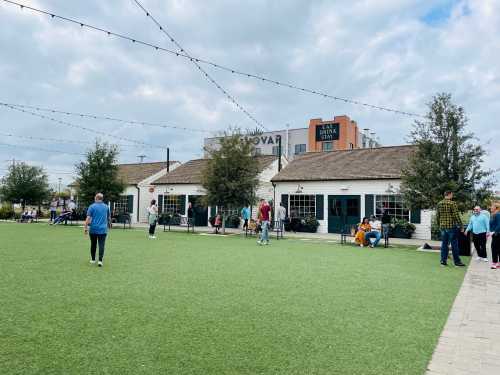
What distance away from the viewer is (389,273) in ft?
26.7

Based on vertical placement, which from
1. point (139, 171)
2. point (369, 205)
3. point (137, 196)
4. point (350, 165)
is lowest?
point (369, 205)

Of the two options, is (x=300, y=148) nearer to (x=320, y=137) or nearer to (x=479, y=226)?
(x=320, y=137)

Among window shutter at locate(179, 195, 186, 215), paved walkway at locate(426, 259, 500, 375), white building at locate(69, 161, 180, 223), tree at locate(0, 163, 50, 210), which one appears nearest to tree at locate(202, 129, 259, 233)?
window shutter at locate(179, 195, 186, 215)

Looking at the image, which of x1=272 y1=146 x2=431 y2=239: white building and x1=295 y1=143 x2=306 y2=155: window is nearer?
x1=272 y1=146 x2=431 y2=239: white building

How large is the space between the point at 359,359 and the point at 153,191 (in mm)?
27220

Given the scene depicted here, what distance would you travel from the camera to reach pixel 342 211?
831 inches

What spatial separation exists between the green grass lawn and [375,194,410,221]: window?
11290mm

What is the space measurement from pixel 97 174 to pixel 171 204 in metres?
6.41

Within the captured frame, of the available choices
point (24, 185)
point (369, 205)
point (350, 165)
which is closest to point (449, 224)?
point (369, 205)

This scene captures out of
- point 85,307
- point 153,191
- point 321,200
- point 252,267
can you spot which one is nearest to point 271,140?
point 153,191

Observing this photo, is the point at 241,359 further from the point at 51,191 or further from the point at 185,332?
the point at 51,191

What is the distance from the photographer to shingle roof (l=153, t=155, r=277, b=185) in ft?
88.4

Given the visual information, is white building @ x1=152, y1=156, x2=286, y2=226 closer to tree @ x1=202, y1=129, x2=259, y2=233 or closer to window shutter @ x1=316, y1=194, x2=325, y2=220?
window shutter @ x1=316, y1=194, x2=325, y2=220

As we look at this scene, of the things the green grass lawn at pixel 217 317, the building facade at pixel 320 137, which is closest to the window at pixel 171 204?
the green grass lawn at pixel 217 317
